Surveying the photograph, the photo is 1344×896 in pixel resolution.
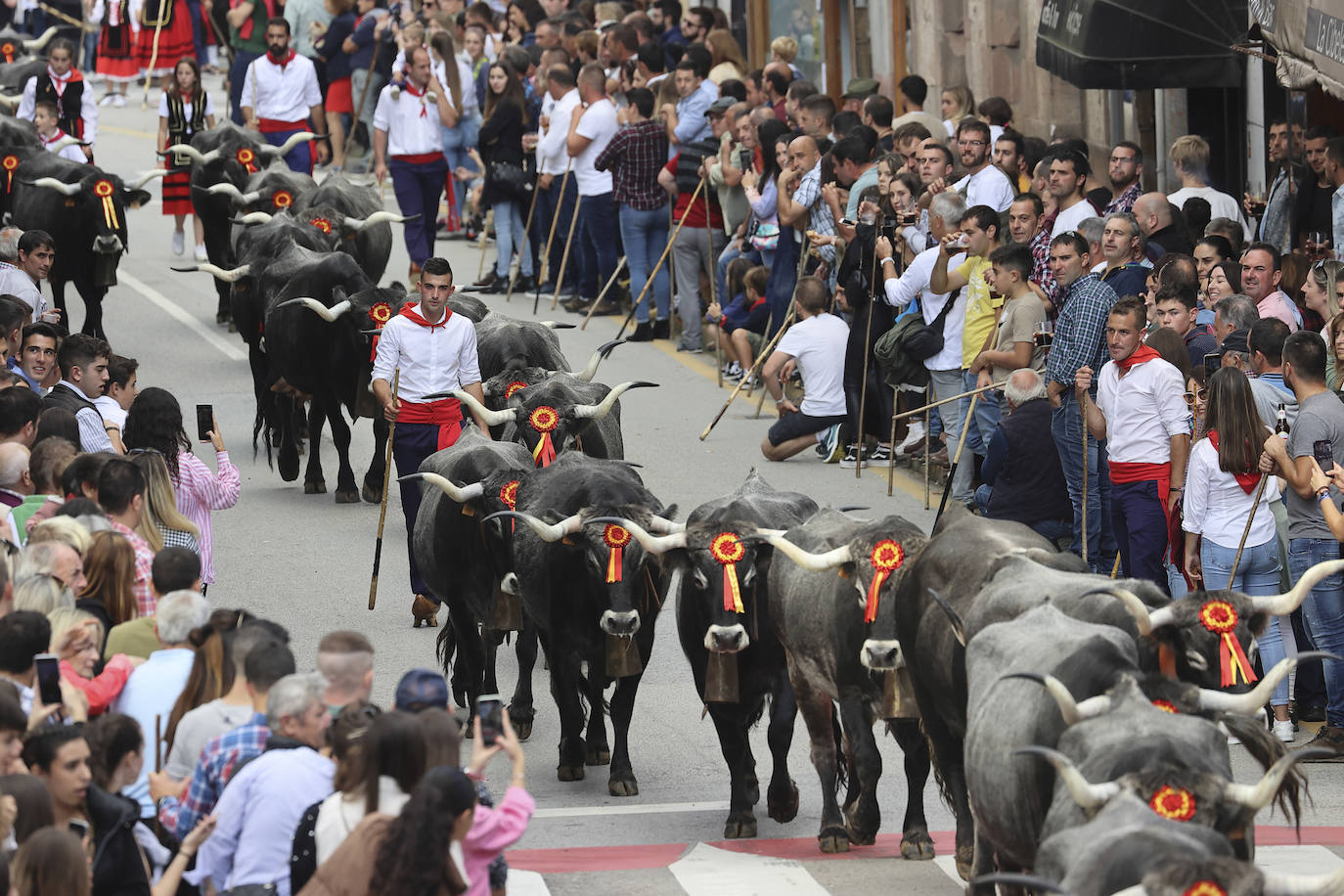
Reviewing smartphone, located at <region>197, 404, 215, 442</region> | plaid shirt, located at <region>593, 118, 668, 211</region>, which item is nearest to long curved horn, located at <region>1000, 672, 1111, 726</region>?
smartphone, located at <region>197, 404, 215, 442</region>

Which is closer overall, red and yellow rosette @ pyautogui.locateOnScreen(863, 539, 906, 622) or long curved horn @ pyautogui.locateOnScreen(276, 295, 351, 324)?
red and yellow rosette @ pyautogui.locateOnScreen(863, 539, 906, 622)

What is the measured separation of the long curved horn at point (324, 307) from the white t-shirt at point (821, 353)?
3364 mm

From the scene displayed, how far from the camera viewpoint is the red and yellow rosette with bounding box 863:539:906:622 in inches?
377

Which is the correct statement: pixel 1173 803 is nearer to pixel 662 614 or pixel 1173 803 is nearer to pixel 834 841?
pixel 834 841

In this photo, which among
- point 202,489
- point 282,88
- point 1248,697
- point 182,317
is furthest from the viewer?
point 282,88

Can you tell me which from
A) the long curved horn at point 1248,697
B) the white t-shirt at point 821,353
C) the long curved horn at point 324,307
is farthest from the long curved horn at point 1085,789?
the long curved horn at point 324,307

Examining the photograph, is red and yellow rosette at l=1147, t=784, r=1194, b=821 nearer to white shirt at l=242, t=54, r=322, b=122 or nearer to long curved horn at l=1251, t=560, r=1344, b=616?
long curved horn at l=1251, t=560, r=1344, b=616

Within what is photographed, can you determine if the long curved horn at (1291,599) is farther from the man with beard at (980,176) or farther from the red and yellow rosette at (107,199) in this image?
the red and yellow rosette at (107,199)

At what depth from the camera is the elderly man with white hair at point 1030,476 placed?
1282 centimetres

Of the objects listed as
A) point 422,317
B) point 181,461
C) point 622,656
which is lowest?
point 622,656

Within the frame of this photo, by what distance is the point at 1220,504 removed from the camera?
11.0m

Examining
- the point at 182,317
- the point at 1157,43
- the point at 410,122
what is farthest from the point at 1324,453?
the point at 182,317

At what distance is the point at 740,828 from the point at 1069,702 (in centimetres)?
321

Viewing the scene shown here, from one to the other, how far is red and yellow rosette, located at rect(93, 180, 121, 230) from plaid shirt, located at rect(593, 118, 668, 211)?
15.1 feet
